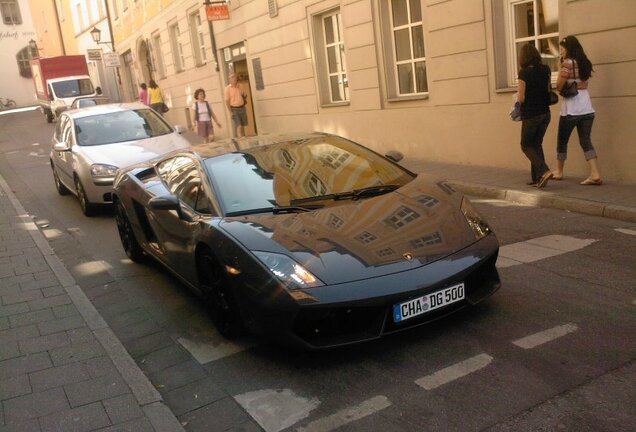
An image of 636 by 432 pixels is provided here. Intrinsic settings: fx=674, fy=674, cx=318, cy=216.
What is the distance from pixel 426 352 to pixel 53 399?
2.27 metres

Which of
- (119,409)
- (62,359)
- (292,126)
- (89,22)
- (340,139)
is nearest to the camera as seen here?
(119,409)

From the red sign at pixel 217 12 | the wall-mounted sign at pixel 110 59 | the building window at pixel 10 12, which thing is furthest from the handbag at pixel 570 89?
the building window at pixel 10 12

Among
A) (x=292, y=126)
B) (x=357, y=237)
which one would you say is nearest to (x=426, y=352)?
(x=357, y=237)

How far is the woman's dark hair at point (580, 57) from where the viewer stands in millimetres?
8133

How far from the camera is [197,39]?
22984mm

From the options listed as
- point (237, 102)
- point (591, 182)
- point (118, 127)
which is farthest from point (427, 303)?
point (237, 102)

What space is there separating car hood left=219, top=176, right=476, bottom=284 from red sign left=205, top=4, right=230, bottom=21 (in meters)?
15.1

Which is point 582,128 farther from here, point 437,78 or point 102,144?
point 102,144

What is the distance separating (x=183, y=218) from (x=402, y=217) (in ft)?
5.91

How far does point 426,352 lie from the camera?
4.18 m

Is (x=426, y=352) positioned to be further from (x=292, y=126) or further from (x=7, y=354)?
(x=292, y=126)

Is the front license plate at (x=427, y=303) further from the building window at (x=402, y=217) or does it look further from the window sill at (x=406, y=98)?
the window sill at (x=406, y=98)

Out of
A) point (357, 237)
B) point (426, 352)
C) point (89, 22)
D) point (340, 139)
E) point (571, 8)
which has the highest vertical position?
point (89, 22)

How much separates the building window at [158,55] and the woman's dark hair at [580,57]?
859 inches
